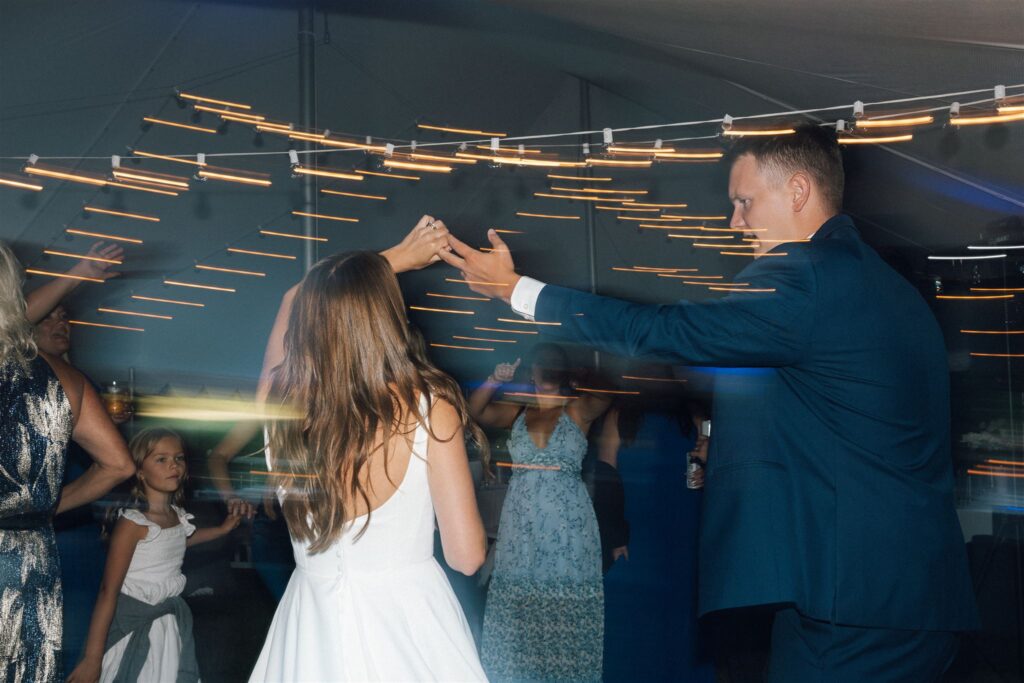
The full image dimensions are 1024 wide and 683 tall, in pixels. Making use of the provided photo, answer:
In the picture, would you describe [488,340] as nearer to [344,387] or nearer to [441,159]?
[441,159]

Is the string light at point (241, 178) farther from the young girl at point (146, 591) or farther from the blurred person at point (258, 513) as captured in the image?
the young girl at point (146, 591)

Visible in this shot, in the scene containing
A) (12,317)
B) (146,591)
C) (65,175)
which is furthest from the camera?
(65,175)

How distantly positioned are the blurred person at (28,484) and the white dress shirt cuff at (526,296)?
103 cm

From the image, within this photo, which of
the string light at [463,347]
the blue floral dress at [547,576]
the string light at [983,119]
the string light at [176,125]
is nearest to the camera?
the blue floral dress at [547,576]

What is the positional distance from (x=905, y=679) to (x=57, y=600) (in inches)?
65.7

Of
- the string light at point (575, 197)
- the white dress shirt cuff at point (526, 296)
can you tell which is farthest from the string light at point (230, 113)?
the white dress shirt cuff at point (526, 296)

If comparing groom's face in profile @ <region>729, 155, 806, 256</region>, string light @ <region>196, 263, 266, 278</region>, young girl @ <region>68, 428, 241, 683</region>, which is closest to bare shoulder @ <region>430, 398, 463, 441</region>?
groom's face in profile @ <region>729, 155, 806, 256</region>

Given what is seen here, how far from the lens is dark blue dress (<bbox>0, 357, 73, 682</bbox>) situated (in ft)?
5.76

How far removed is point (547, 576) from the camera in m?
3.05

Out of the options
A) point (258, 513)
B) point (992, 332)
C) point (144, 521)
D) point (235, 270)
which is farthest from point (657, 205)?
point (144, 521)

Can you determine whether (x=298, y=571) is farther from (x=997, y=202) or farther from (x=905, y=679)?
(x=997, y=202)

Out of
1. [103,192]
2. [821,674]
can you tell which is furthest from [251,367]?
[821,674]

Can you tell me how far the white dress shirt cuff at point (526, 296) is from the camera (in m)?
1.51

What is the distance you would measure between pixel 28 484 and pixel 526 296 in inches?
44.1
